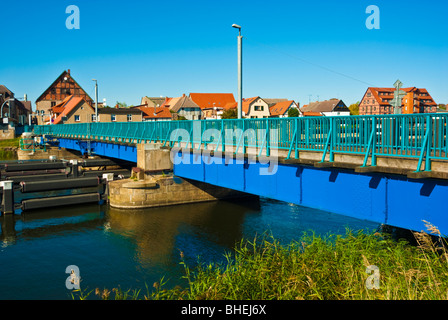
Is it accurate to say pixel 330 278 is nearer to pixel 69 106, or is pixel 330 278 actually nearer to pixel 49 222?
pixel 49 222

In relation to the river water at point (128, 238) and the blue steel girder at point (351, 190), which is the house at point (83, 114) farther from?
the blue steel girder at point (351, 190)

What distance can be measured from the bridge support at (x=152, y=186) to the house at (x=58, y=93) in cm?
7551

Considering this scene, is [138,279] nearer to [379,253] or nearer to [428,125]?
[379,253]

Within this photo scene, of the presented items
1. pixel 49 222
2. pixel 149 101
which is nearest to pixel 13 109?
pixel 149 101

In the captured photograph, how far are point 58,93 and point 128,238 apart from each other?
8854cm

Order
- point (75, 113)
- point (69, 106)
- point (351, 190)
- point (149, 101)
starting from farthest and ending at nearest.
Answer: point (149, 101) → point (69, 106) → point (75, 113) → point (351, 190)

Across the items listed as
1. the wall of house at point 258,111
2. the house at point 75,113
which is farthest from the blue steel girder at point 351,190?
the wall of house at point 258,111

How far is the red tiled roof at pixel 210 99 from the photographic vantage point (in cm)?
12688

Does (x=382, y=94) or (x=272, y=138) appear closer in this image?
(x=272, y=138)

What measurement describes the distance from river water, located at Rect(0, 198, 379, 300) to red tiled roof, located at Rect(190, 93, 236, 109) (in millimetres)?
101074

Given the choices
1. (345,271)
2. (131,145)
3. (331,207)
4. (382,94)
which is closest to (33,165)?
(131,145)

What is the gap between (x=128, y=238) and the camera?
19.4 meters

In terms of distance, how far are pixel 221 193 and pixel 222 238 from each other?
869cm
